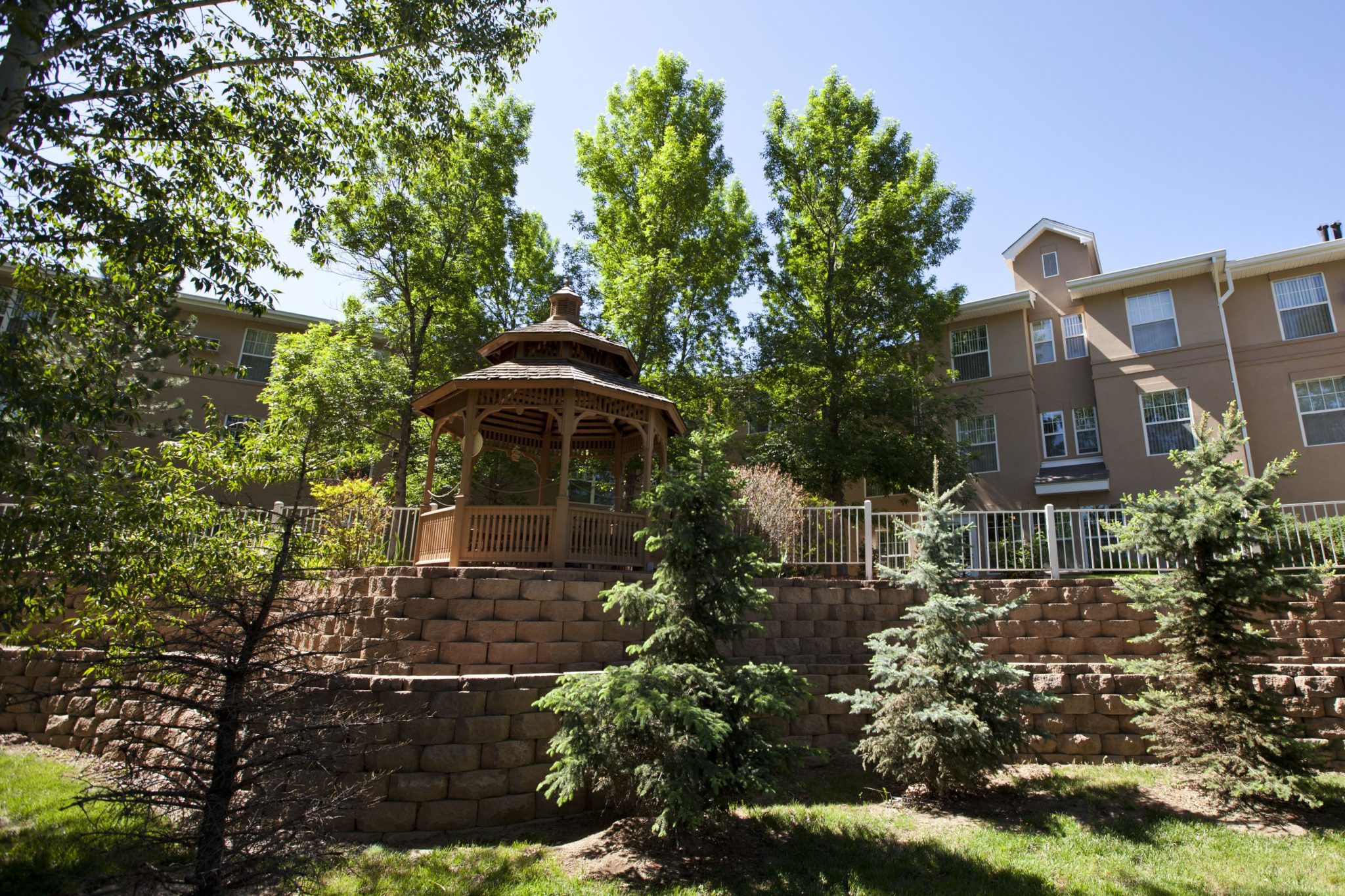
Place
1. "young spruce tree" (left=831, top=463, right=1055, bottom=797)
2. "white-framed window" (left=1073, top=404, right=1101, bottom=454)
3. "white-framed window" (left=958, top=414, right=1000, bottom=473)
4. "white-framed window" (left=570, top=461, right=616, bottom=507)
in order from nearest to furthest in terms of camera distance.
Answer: "young spruce tree" (left=831, top=463, right=1055, bottom=797), "white-framed window" (left=1073, top=404, right=1101, bottom=454), "white-framed window" (left=958, top=414, right=1000, bottom=473), "white-framed window" (left=570, top=461, right=616, bottom=507)

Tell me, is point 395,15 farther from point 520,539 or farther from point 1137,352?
point 1137,352

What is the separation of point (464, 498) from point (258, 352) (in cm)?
1468

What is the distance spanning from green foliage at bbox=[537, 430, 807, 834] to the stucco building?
1326cm

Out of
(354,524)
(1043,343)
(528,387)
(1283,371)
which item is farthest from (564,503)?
(1283,371)

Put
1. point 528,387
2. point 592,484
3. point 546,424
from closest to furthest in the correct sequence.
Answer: point 528,387
point 546,424
point 592,484

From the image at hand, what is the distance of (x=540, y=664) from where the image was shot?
7.94m

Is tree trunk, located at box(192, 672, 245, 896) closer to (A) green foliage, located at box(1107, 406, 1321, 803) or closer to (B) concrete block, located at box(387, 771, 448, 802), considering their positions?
(B) concrete block, located at box(387, 771, 448, 802)

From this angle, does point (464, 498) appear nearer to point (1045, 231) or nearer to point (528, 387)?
point (528, 387)

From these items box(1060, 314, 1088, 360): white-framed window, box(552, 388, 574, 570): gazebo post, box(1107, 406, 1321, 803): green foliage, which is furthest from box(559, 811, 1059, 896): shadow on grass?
box(1060, 314, 1088, 360): white-framed window

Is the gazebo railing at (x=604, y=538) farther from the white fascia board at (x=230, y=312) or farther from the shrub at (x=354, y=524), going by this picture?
the white fascia board at (x=230, y=312)

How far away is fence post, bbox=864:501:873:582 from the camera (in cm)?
1039

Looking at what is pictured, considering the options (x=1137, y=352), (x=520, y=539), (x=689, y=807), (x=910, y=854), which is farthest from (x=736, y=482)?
(x=1137, y=352)

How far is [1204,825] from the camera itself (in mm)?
6176

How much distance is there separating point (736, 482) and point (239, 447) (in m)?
4.50
